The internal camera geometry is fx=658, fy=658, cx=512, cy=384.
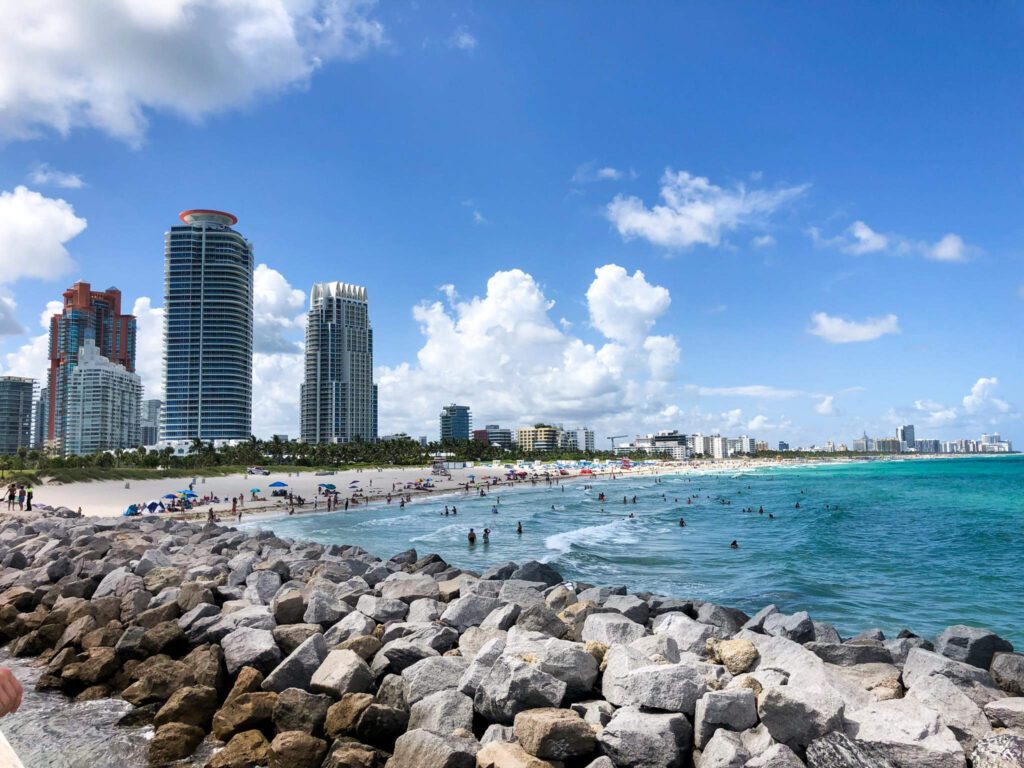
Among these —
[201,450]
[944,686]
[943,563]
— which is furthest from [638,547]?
[201,450]

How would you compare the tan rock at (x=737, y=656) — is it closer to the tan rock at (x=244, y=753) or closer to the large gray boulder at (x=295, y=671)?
the large gray boulder at (x=295, y=671)

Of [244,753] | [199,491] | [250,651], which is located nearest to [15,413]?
[199,491]

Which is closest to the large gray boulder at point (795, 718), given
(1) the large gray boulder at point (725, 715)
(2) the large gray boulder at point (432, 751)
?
(1) the large gray boulder at point (725, 715)

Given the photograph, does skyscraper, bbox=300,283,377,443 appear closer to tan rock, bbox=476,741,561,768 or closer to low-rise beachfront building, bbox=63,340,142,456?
low-rise beachfront building, bbox=63,340,142,456

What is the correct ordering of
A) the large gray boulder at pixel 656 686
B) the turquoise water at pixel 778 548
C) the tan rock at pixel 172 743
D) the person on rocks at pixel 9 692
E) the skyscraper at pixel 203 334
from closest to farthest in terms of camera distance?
the person on rocks at pixel 9 692
the large gray boulder at pixel 656 686
the tan rock at pixel 172 743
the turquoise water at pixel 778 548
the skyscraper at pixel 203 334

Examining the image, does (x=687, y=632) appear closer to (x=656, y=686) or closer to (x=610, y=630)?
(x=610, y=630)

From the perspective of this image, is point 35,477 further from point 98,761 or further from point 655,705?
point 655,705

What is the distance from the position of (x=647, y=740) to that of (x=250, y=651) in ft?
20.8

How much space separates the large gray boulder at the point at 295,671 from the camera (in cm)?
917

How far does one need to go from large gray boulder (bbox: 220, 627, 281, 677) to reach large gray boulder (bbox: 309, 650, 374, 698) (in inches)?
47.1

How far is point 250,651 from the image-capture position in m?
10.0

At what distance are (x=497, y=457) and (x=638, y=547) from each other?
14973 cm

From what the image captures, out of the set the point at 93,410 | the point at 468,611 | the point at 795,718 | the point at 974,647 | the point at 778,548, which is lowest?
the point at 778,548

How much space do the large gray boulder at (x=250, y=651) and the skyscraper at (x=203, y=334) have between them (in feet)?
470
